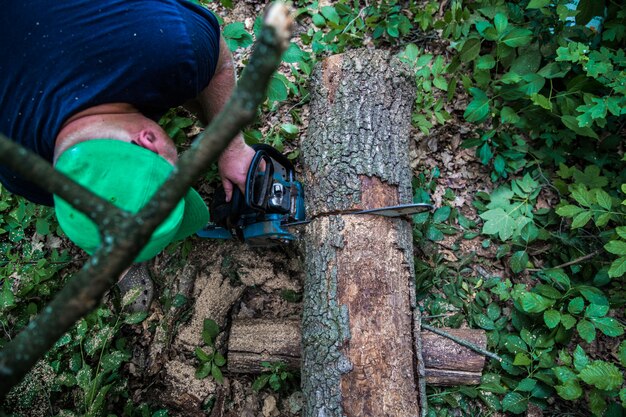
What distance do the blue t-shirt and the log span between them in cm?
123

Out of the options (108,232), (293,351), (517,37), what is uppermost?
(108,232)

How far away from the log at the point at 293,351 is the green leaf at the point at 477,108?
1.14m

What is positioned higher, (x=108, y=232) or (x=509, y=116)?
(x=108, y=232)

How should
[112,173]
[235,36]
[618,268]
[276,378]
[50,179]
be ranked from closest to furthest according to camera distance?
[50,179]
[112,173]
[618,268]
[276,378]
[235,36]

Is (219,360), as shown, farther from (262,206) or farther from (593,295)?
(593,295)

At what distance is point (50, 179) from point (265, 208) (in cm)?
147

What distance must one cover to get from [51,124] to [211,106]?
0.71 m

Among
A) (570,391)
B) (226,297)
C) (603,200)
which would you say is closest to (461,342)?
(570,391)

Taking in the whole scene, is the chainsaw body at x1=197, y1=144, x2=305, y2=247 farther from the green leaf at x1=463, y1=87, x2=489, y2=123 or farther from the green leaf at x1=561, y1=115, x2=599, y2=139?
the green leaf at x1=561, y1=115, x2=599, y2=139

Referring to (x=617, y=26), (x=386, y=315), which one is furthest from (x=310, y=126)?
(x=617, y=26)

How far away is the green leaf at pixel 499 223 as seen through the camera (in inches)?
97.7

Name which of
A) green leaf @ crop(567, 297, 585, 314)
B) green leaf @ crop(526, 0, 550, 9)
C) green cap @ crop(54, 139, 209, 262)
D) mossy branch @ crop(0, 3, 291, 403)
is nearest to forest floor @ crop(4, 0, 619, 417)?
green leaf @ crop(567, 297, 585, 314)

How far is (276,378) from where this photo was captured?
7.59ft

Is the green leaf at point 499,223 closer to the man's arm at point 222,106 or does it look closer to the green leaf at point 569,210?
the green leaf at point 569,210
